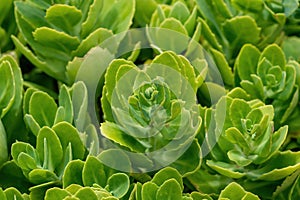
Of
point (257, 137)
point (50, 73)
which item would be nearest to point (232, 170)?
point (257, 137)

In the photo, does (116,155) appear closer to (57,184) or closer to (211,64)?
(57,184)

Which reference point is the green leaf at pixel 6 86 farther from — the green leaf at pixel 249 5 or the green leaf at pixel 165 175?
the green leaf at pixel 249 5

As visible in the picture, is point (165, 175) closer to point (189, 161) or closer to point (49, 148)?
point (189, 161)

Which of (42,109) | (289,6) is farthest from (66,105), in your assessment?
(289,6)

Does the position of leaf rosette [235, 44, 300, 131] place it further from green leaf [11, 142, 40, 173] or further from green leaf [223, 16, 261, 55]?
green leaf [11, 142, 40, 173]

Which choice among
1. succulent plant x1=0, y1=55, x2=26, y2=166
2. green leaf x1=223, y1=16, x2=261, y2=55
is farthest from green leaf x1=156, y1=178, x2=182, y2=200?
green leaf x1=223, y1=16, x2=261, y2=55

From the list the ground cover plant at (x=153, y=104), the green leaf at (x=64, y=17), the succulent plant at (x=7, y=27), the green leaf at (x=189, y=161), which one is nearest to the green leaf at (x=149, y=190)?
the ground cover plant at (x=153, y=104)
